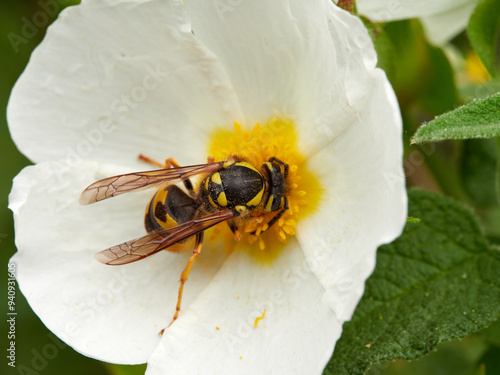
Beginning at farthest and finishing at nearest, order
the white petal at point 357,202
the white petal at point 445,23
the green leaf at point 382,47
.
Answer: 1. the white petal at point 445,23
2. the green leaf at point 382,47
3. the white petal at point 357,202

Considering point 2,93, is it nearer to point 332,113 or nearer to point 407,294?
point 332,113

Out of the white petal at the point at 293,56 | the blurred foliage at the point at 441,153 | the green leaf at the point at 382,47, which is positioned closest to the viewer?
the white petal at the point at 293,56

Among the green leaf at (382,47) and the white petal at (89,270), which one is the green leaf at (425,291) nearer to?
the green leaf at (382,47)

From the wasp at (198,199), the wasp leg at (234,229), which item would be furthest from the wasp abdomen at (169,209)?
the wasp leg at (234,229)

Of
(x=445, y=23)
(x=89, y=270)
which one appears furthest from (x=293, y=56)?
(x=89, y=270)

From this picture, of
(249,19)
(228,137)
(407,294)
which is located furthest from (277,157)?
(407,294)
